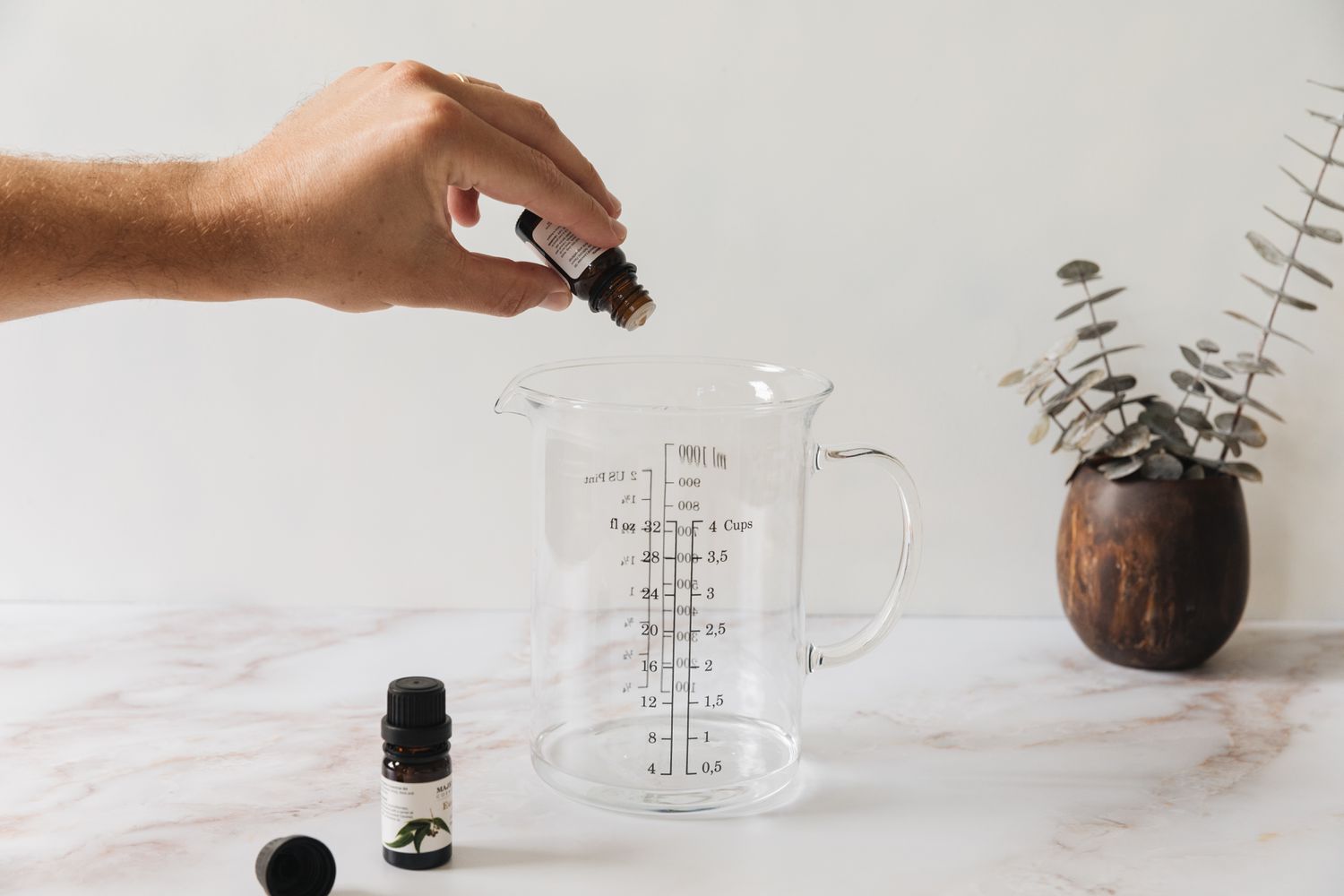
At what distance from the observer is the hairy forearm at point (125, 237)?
89 centimetres

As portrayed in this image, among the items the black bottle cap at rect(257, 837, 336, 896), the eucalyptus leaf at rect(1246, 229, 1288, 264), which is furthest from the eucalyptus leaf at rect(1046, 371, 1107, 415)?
the black bottle cap at rect(257, 837, 336, 896)

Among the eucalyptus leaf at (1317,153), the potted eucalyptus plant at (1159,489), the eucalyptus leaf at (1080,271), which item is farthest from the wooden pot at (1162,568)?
the eucalyptus leaf at (1317,153)

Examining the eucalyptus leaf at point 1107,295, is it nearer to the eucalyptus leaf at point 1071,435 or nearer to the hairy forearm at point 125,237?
the eucalyptus leaf at point 1071,435

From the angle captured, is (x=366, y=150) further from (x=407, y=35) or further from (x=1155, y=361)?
A: (x=1155, y=361)

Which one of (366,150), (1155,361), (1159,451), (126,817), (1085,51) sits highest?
(1085,51)

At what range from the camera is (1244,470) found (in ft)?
4.17

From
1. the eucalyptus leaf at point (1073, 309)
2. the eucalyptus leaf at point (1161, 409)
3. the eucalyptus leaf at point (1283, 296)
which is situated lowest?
the eucalyptus leaf at point (1161, 409)

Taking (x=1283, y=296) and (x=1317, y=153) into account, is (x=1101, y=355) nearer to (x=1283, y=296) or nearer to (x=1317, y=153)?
(x=1283, y=296)

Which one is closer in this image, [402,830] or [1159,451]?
[402,830]

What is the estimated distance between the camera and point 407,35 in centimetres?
133

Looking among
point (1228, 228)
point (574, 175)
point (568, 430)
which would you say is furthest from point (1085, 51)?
point (568, 430)

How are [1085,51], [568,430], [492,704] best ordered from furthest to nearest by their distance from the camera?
[1085,51], [492,704], [568,430]

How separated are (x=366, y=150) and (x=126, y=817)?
0.53m

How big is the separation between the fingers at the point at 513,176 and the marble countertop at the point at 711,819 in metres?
0.45
